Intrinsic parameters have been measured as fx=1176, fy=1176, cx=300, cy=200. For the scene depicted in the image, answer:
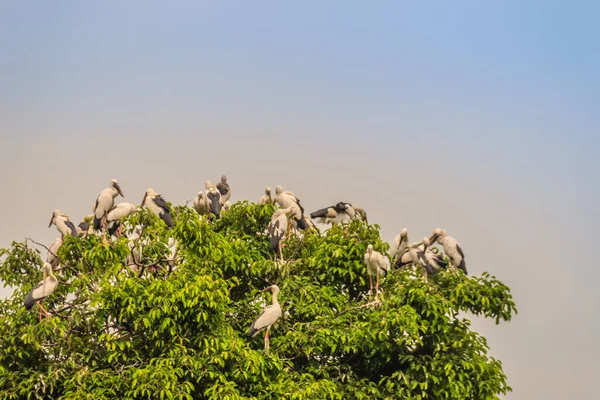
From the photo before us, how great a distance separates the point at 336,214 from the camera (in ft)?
66.8

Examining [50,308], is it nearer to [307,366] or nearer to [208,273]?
[208,273]

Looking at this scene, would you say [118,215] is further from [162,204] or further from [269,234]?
[269,234]

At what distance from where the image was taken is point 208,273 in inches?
629

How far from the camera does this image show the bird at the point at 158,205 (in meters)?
17.9

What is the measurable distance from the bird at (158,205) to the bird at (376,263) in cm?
312

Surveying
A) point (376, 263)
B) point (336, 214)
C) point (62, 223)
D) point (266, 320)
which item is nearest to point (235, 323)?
point (266, 320)

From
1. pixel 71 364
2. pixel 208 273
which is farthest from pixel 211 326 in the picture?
pixel 71 364

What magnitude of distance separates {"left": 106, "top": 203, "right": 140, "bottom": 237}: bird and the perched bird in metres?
2.16

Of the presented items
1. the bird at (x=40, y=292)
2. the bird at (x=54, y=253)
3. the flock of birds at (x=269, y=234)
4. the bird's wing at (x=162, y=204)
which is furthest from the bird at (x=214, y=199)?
the bird at (x=40, y=292)

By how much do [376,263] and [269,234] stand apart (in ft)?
5.90

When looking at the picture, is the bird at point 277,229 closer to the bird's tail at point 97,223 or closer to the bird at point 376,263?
the bird at point 376,263

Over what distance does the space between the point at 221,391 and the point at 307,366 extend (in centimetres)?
212

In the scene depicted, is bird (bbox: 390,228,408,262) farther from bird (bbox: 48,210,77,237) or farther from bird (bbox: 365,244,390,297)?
bird (bbox: 48,210,77,237)

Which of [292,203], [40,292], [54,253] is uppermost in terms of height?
[292,203]
